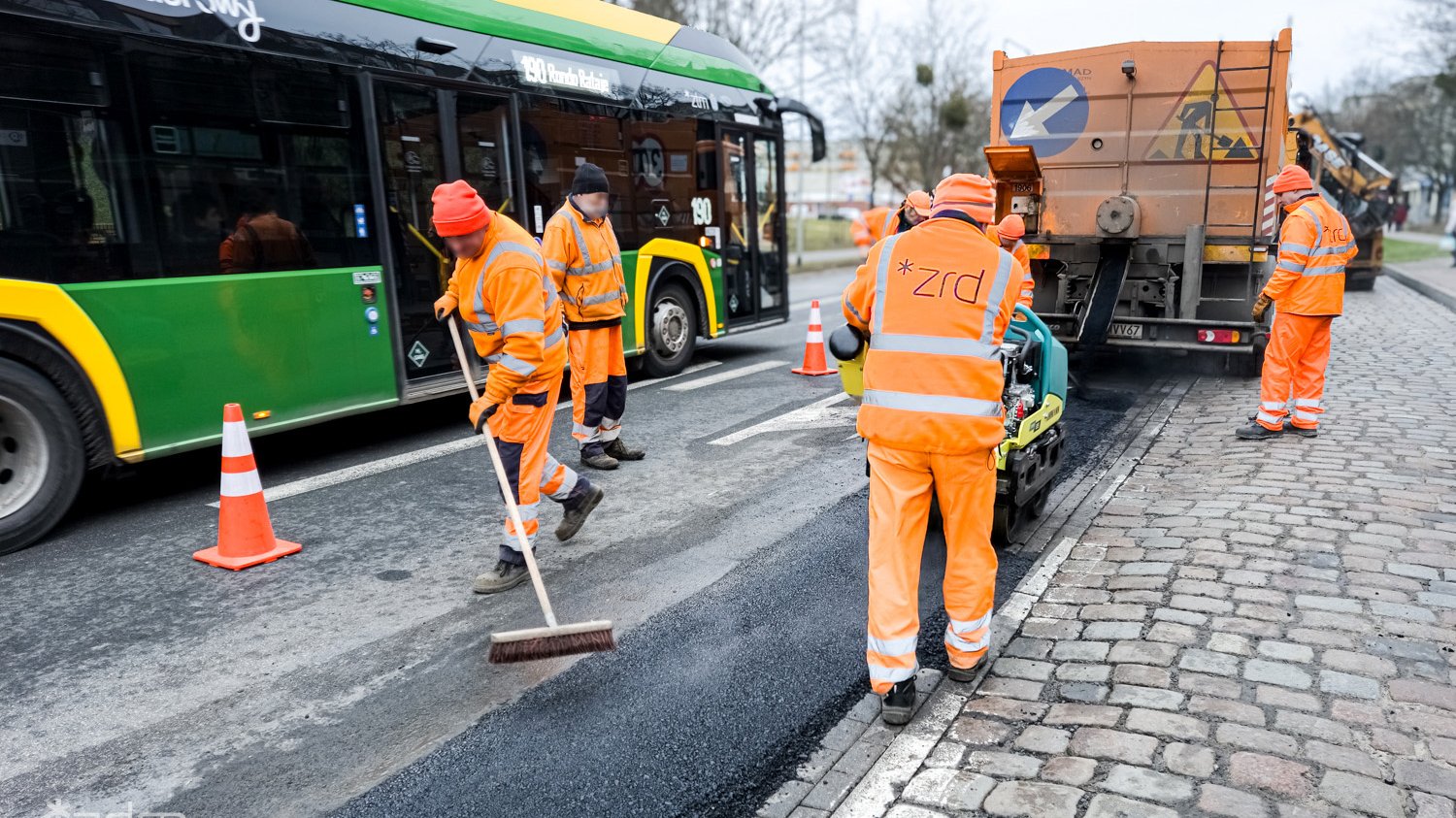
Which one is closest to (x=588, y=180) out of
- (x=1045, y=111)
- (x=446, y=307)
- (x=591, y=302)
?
(x=591, y=302)

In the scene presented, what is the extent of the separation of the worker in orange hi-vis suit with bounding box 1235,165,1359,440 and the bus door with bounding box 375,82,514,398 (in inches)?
233

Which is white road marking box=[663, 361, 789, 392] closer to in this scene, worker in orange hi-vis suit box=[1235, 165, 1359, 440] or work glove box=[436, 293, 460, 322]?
work glove box=[436, 293, 460, 322]

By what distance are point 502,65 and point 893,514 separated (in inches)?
238

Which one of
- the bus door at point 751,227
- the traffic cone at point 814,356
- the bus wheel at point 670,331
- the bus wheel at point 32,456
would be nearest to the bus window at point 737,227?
the bus door at point 751,227

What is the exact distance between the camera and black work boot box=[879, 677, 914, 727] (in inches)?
127

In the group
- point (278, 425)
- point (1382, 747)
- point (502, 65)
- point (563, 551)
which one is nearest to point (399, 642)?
point (563, 551)

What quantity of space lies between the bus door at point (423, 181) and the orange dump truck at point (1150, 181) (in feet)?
14.5

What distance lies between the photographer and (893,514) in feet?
10.7

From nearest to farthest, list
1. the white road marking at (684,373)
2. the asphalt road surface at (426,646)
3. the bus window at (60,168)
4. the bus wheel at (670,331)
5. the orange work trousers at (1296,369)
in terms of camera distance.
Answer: the asphalt road surface at (426,646), the bus window at (60,168), the orange work trousers at (1296,369), the white road marking at (684,373), the bus wheel at (670,331)

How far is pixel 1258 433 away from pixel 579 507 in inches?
190

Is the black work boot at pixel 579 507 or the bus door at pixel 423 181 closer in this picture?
the black work boot at pixel 579 507

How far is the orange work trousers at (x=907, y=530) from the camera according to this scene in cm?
322

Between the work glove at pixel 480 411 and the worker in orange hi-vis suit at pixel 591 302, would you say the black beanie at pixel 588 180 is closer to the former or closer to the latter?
the worker in orange hi-vis suit at pixel 591 302

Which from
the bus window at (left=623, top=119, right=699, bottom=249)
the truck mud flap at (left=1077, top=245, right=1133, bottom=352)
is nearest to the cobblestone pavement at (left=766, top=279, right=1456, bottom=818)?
the truck mud flap at (left=1077, top=245, right=1133, bottom=352)
